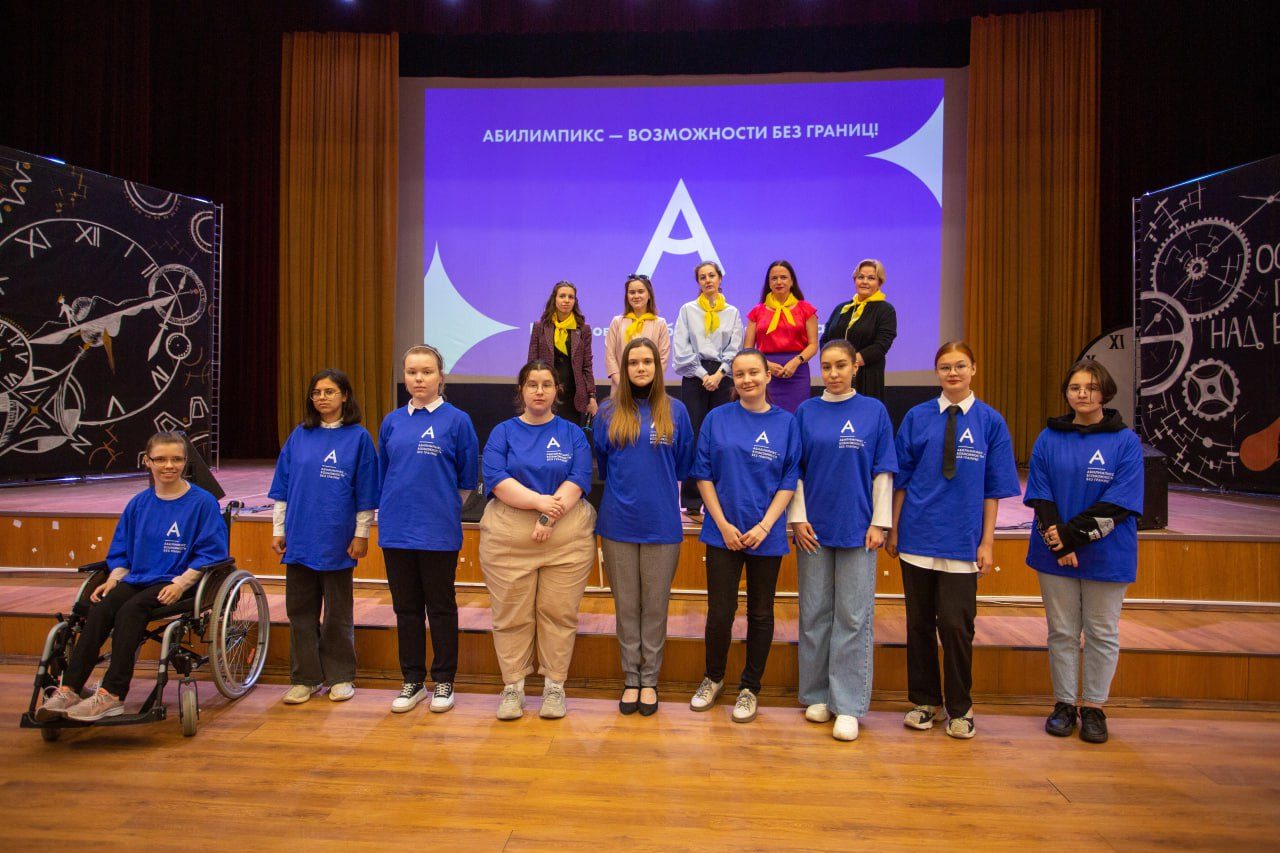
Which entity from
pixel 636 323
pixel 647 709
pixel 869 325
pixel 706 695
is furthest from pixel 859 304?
pixel 647 709

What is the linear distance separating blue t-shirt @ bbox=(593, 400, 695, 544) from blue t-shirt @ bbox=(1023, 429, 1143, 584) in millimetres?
1203

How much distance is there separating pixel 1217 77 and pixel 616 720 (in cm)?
722

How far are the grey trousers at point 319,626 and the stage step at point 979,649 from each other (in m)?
0.30

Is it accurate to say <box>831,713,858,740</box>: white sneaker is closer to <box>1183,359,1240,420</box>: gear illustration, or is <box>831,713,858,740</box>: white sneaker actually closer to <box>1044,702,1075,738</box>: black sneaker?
<box>1044,702,1075,738</box>: black sneaker

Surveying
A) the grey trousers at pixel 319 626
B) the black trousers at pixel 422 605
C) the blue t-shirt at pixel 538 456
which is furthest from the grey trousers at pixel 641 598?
the grey trousers at pixel 319 626

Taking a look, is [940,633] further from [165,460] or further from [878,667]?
[165,460]

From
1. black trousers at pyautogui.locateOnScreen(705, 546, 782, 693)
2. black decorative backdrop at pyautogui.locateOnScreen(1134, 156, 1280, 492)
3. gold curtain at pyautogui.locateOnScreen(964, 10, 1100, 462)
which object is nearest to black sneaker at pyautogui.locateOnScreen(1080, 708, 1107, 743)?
black trousers at pyautogui.locateOnScreen(705, 546, 782, 693)

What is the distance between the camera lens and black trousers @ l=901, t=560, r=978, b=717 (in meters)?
2.52

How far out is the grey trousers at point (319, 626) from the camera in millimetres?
2832

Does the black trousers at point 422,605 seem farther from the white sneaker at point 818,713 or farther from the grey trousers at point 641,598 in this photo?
the white sneaker at point 818,713

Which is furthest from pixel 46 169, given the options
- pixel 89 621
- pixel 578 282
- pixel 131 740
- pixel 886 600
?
pixel 886 600

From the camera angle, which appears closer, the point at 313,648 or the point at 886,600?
the point at 313,648

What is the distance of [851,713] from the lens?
8.42ft

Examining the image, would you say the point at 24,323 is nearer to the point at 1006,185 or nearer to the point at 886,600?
the point at 886,600
